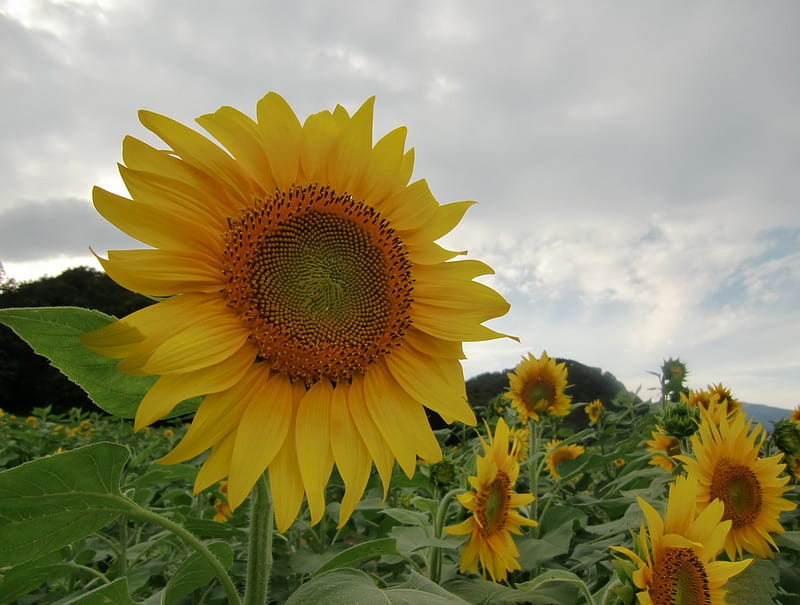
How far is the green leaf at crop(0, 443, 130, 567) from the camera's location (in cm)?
107

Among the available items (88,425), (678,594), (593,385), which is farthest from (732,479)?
(88,425)

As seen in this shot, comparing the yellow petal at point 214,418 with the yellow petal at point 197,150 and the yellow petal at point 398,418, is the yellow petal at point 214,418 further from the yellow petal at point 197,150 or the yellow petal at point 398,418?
the yellow petal at point 197,150

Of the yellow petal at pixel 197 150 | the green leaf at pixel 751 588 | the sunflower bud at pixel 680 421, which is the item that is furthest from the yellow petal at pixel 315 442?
the sunflower bud at pixel 680 421

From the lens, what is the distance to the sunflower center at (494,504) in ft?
7.63

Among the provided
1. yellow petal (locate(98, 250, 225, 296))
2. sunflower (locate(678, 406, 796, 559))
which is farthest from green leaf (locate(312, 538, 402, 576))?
sunflower (locate(678, 406, 796, 559))

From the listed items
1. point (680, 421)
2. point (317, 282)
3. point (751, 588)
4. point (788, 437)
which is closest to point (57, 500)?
point (317, 282)

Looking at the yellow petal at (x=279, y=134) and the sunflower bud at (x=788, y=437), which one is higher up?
the yellow petal at (x=279, y=134)

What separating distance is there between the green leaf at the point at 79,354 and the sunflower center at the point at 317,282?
0.24 metres

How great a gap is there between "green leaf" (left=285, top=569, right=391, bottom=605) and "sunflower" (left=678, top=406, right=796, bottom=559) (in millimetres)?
1659

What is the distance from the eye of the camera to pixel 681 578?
1706 mm

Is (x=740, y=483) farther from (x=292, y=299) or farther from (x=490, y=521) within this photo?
(x=292, y=299)

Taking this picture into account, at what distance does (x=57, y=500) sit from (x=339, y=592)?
560 millimetres

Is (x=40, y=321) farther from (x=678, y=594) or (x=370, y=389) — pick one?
(x=678, y=594)

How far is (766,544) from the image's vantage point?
2389mm
